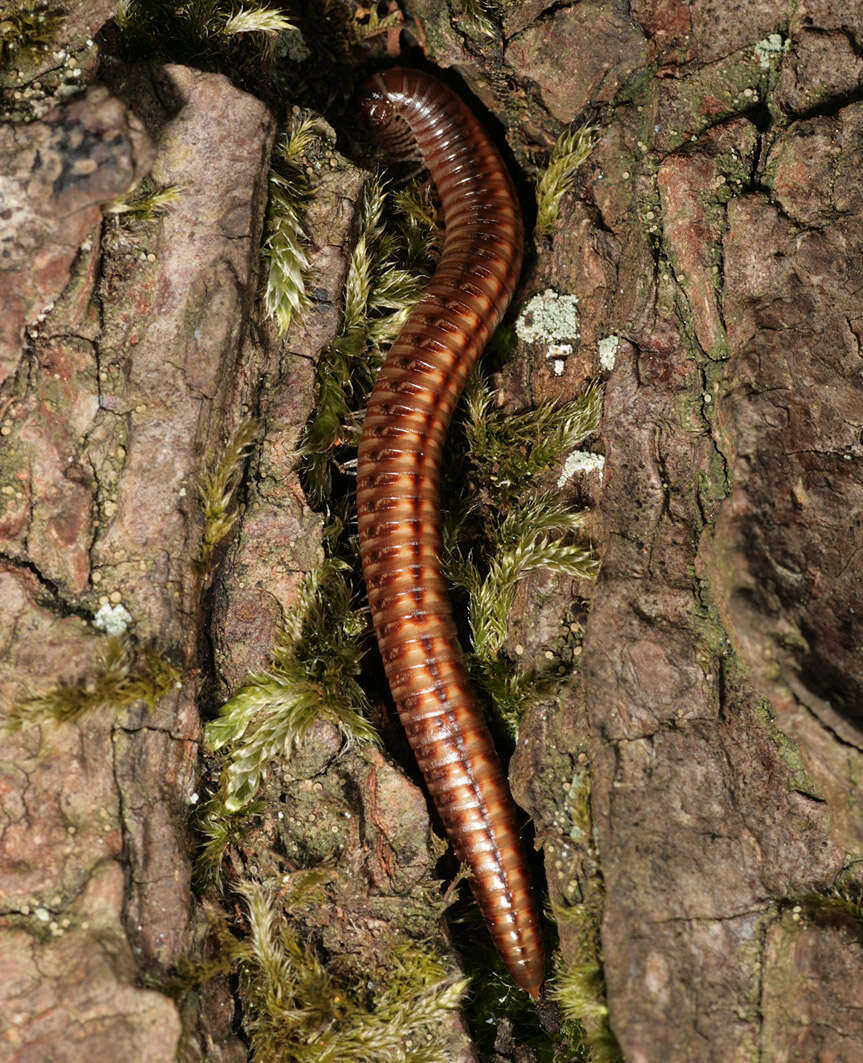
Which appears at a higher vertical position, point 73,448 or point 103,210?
point 103,210

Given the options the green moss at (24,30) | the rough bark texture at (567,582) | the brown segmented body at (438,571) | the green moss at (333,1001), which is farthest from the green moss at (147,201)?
the green moss at (333,1001)

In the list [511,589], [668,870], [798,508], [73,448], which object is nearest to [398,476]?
[511,589]

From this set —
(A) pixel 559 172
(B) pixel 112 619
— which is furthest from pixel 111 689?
(A) pixel 559 172

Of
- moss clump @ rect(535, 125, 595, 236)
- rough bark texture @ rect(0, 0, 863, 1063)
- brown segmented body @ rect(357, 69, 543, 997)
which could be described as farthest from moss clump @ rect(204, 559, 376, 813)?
moss clump @ rect(535, 125, 595, 236)

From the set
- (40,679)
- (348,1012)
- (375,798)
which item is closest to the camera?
(40,679)

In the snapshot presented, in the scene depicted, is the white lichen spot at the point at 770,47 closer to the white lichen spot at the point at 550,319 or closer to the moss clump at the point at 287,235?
the white lichen spot at the point at 550,319

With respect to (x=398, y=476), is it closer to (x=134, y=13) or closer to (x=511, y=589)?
(x=511, y=589)
